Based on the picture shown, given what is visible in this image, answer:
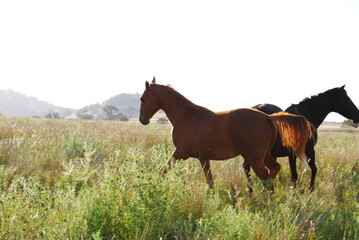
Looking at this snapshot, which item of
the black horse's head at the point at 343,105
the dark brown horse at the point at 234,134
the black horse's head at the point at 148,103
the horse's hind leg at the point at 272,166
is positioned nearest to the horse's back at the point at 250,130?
the dark brown horse at the point at 234,134

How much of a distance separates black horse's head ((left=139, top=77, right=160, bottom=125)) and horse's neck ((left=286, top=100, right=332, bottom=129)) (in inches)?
122

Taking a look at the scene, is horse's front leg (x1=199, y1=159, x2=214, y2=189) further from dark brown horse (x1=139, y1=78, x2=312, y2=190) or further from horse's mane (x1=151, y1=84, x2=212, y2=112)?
horse's mane (x1=151, y1=84, x2=212, y2=112)

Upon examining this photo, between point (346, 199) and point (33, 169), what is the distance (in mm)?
5687

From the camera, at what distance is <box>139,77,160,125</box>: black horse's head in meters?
5.72

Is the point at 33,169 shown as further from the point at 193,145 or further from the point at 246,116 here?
the point at 246,116

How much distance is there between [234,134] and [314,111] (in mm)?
2991

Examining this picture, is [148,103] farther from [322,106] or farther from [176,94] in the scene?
[322,106]

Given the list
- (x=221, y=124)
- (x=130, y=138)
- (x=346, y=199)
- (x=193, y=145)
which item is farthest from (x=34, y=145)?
(x=346, y=199)

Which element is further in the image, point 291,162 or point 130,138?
point 130,138

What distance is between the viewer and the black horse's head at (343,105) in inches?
268

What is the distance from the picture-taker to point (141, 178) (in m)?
2.95

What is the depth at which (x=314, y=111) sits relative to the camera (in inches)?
266

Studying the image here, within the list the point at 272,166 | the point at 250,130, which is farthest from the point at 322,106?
the point at 250,130

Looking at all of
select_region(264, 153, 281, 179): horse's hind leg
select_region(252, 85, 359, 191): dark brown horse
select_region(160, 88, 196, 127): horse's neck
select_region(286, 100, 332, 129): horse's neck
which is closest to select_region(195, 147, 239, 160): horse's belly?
select_region(264, 153, 281, 179): horse's hind leg
